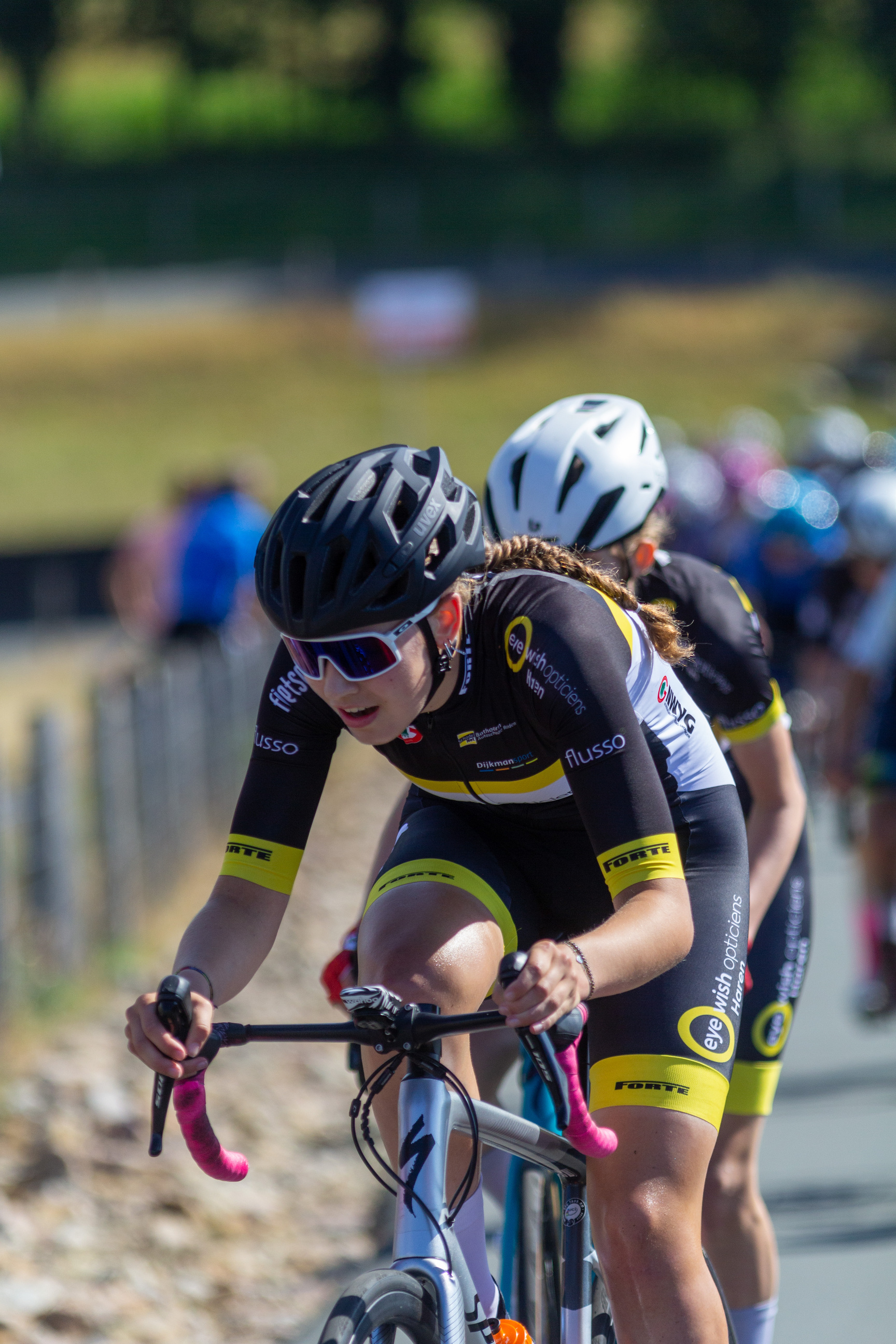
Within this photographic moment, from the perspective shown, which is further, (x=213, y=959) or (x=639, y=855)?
(x=213, y=959)

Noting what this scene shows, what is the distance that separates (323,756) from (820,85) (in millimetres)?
75883

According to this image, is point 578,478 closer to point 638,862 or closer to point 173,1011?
point 638,862

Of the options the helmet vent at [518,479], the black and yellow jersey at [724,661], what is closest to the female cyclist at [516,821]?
the black and yellow jersey at [724,661]

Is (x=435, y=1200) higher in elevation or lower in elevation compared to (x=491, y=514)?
lower

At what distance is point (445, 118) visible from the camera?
69.6 m

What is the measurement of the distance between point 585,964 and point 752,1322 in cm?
155

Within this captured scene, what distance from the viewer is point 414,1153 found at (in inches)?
108

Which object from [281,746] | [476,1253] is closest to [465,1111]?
[476,1253]

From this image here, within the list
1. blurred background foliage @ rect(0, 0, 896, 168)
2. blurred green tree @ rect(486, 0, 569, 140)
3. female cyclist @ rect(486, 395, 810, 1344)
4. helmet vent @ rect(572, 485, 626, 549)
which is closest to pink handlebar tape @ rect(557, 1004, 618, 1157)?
female cyclist @ rect(486, 395, 810, 1344)

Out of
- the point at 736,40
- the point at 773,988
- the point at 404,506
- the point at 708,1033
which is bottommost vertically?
the point at 773,988

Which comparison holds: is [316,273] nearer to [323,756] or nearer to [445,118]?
[445,118]

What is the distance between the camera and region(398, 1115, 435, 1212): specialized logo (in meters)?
2.72

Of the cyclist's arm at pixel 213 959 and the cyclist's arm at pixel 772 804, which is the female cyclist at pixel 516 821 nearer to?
the cyclist's arm at pixel 213 959

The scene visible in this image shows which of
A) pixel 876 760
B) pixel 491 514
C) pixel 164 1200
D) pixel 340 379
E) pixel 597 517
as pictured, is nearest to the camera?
pixel 597 517
